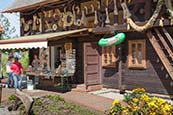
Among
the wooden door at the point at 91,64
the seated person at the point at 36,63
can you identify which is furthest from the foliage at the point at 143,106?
the seated person at the point at 36,63

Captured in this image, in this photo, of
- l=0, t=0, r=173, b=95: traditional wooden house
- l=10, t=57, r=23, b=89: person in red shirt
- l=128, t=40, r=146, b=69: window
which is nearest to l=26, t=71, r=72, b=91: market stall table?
l=0, t=0, r=173, b=95: traditional wooden house

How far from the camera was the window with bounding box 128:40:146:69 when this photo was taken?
13188 millimetres

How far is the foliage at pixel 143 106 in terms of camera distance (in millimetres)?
6488

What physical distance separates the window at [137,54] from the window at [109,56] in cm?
96

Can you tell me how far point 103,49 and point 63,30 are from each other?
2.96 m

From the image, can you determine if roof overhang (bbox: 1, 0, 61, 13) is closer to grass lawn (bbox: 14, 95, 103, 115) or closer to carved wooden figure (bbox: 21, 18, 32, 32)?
carved wooden figure (bbox: 21, 18, 32, 32)

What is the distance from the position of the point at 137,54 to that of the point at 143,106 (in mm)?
6922

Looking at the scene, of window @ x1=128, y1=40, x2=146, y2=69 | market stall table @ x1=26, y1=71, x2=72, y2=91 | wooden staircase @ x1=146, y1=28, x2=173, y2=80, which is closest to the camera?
wooden staircase @ x1=146, y1=28, x2=173, y2=80

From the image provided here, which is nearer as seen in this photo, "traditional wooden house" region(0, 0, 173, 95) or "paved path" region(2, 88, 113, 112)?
"paved path" region(2, 88, 113, 112)

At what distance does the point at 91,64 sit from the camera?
14945mm

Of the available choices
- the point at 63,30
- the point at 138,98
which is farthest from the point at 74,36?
the point at 138,98

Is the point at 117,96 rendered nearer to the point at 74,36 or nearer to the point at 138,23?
the point at 138,23

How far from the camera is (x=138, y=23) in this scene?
12.3m

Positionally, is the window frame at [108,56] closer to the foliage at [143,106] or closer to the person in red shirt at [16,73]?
the person in red shirt at [16,73]
